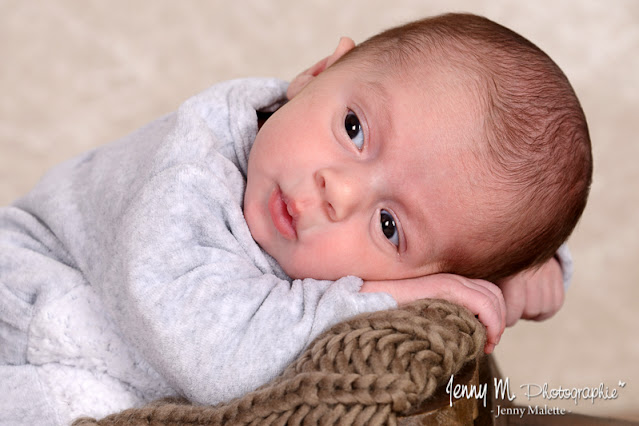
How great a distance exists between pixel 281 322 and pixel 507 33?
25.1 inches

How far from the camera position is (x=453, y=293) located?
4.09 feet

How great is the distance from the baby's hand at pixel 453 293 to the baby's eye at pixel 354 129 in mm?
229

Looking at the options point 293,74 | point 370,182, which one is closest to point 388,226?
point 370,182

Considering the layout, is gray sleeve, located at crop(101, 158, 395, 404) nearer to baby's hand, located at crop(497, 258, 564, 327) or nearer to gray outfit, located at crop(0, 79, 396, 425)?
gray outfit, located at crop(0, 79, 396, 425)

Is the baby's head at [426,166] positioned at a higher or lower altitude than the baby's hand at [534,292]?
higher

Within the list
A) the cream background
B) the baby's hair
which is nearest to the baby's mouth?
the baby's hair

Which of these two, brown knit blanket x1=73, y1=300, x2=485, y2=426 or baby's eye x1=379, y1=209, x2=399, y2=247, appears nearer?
brown knit blanket x1=73, y1=300, x2=485, y2=426

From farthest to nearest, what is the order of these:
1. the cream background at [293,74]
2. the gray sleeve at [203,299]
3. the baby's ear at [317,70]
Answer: the cream background at [293,74] < the baby's ear at [317,70] < the gray sleeve at [203,299]

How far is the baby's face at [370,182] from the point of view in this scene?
1.27 metres

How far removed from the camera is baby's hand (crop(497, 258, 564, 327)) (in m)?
1.56

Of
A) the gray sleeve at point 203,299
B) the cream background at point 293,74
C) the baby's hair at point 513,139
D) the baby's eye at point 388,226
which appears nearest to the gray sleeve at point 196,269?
the gray sleeve at point 203,299

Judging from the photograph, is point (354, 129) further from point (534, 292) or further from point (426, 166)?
point (534, 292)

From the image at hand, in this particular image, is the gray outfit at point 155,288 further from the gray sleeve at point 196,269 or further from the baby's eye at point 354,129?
the baby's eye at point 354,129

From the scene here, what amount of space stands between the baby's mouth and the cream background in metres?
1.48
